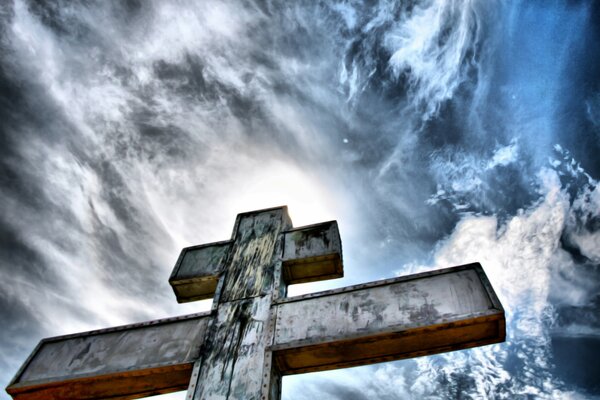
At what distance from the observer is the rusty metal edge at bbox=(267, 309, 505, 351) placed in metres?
Result: 3.10

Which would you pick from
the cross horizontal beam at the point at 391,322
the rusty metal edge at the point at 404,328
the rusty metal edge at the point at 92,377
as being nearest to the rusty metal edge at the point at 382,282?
the cross horizontal beam at the point at 391,322

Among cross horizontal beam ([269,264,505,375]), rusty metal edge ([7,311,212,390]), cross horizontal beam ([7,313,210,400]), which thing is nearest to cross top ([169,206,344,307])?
rusty metal edge ([7,311,212,390])

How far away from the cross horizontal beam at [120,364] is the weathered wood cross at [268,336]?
1 cm

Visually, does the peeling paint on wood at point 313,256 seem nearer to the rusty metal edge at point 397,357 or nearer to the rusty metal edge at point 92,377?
the rusty metal edge at point 397,357

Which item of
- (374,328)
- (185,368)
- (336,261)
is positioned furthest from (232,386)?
(336,261)

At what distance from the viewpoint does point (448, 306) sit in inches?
129

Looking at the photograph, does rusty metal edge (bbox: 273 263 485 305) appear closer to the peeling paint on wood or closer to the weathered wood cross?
the weathered wood cross

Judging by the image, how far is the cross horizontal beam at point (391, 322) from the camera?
320 cm

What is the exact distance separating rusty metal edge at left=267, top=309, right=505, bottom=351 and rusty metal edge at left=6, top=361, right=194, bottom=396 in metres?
0.89

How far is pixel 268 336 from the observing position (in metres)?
3.49

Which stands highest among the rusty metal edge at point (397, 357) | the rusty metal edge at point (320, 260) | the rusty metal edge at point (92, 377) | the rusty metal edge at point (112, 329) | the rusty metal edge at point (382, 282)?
the rusty metal edge at point (320, 260)

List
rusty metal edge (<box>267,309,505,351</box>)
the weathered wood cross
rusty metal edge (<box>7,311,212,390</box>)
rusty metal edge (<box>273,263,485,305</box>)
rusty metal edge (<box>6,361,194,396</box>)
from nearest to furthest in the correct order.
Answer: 1. rusty metal edge (<box>267,309,505,351</box>)
2. the weathered wood cross
3. rusty metal edge (<box>6,361,194,396</box>)
4. rusty metal edge (<box>273,263,485,305</box>)
5. rusty metal edge (<box>7,311,212,390</box>)

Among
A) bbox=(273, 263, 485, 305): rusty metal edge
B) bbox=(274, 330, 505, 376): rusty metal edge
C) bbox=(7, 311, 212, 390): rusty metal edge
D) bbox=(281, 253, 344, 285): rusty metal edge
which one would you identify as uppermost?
bbox=(281, 253, 344, 285): rusty metal edge

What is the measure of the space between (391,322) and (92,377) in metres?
2.71
